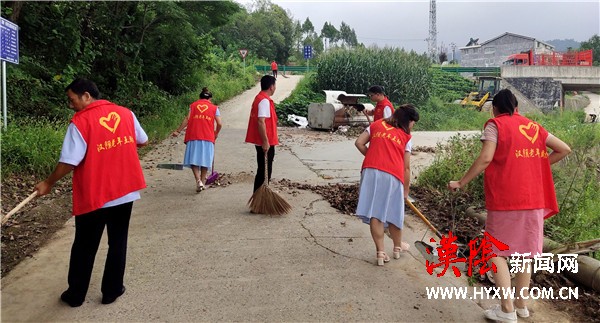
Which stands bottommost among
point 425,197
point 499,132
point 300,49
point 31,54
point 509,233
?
point 425,197

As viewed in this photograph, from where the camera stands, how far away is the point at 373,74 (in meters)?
23.8

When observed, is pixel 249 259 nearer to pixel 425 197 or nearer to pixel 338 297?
pixel 338 297

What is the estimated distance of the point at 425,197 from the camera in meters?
7.20

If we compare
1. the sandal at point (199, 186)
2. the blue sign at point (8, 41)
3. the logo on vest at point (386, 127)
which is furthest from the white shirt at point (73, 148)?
the blue sign at point (8, 41)

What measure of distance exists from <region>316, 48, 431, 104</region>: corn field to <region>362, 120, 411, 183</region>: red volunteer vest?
1960 cm

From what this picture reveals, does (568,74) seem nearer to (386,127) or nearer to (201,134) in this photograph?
(201,134)

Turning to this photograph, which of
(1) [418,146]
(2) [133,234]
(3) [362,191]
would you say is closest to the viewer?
(3) [362,191]

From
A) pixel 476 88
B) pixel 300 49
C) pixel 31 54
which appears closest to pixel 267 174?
pixel 31 54

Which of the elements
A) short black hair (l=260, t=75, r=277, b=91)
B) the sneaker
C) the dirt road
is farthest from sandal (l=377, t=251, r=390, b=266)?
short black hair (l=260, t=75, r=277, b=91)

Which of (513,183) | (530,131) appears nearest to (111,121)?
(513,183)

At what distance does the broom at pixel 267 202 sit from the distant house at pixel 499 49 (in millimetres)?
56921

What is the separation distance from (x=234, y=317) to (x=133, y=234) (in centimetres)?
237

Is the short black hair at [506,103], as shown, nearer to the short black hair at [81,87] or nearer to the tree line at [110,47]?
the short black hair at [81,87]

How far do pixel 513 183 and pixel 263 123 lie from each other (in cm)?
318
